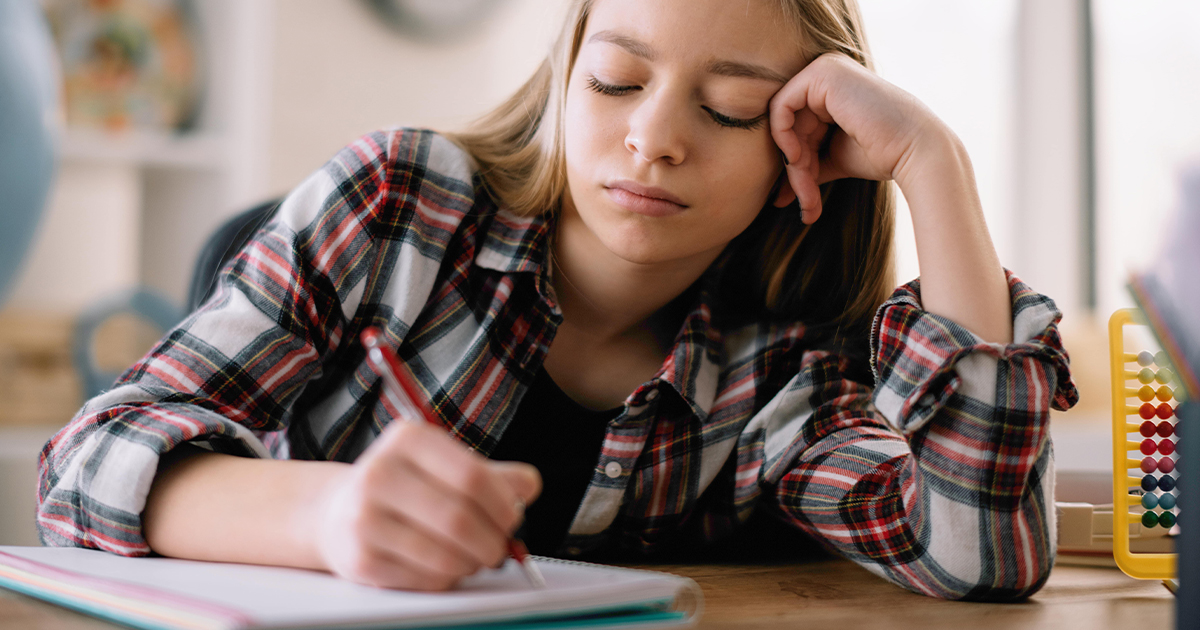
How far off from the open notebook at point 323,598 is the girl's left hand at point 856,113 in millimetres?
414

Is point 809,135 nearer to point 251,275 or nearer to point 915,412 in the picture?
point 915,412

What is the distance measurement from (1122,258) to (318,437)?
277 cm

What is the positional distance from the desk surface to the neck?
0.88ft

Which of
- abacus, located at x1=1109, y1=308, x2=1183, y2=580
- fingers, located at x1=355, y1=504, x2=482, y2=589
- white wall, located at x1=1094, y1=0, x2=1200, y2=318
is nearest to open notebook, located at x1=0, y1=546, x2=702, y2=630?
fingers, located at x1=355, y1=504, x2=482, y2=589

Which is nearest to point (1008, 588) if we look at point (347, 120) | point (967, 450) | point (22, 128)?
point (967, 450)

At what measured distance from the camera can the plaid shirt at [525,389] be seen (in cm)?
67

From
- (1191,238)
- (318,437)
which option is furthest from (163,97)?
(1191,238)

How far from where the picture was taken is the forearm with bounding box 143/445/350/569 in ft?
1.79

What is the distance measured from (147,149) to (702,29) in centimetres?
178

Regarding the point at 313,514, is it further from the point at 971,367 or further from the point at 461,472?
the point at 971,367

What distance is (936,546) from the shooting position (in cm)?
70

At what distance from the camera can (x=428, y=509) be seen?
46cm

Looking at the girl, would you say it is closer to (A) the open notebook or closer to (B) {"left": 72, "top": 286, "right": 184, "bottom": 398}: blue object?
(A) the open notebook

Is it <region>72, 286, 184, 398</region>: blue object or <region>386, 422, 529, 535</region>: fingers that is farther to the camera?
<region>72, 286, 184, 398</region>: blue object
